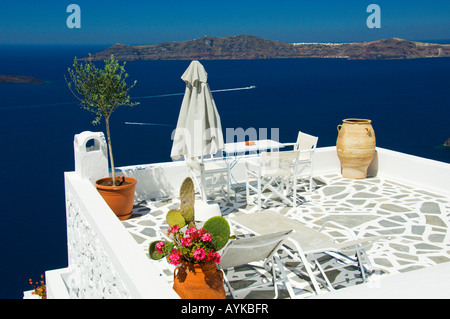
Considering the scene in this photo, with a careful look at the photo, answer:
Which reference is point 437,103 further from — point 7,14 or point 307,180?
point 7,14

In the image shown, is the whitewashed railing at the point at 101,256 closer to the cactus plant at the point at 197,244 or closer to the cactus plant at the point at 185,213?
the cactus plant at the point at 197,244

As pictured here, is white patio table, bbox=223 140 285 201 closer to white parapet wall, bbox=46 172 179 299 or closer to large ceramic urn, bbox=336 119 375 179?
large ceramic urn, bbox=336 119 375 179

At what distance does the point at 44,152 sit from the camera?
42375mm

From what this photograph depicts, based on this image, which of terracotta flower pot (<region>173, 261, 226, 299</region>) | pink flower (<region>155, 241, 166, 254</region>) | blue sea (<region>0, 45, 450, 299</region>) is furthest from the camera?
blue sea (<region>0, 45, 450, 299</region>)

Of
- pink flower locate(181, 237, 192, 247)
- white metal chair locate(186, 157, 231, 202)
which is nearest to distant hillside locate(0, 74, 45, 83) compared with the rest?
white metal chair locate(186, 157, 231, 202)

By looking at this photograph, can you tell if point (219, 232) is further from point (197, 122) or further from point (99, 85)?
point (99, 85)

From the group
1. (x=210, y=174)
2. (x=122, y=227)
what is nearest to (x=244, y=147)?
(x=210, y=174)

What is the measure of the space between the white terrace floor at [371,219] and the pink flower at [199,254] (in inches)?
41.4

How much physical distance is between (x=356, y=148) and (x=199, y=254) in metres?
4.92

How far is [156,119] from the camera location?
176 ft

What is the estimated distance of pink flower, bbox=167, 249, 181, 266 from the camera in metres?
3.21

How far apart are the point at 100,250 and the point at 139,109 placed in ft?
187

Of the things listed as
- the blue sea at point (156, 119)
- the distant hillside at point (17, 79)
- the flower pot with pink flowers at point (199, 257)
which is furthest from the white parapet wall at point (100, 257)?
the distant hillside at point (17, 79)

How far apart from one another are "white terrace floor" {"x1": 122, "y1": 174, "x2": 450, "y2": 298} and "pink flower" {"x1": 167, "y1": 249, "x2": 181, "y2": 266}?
3.46 ft
